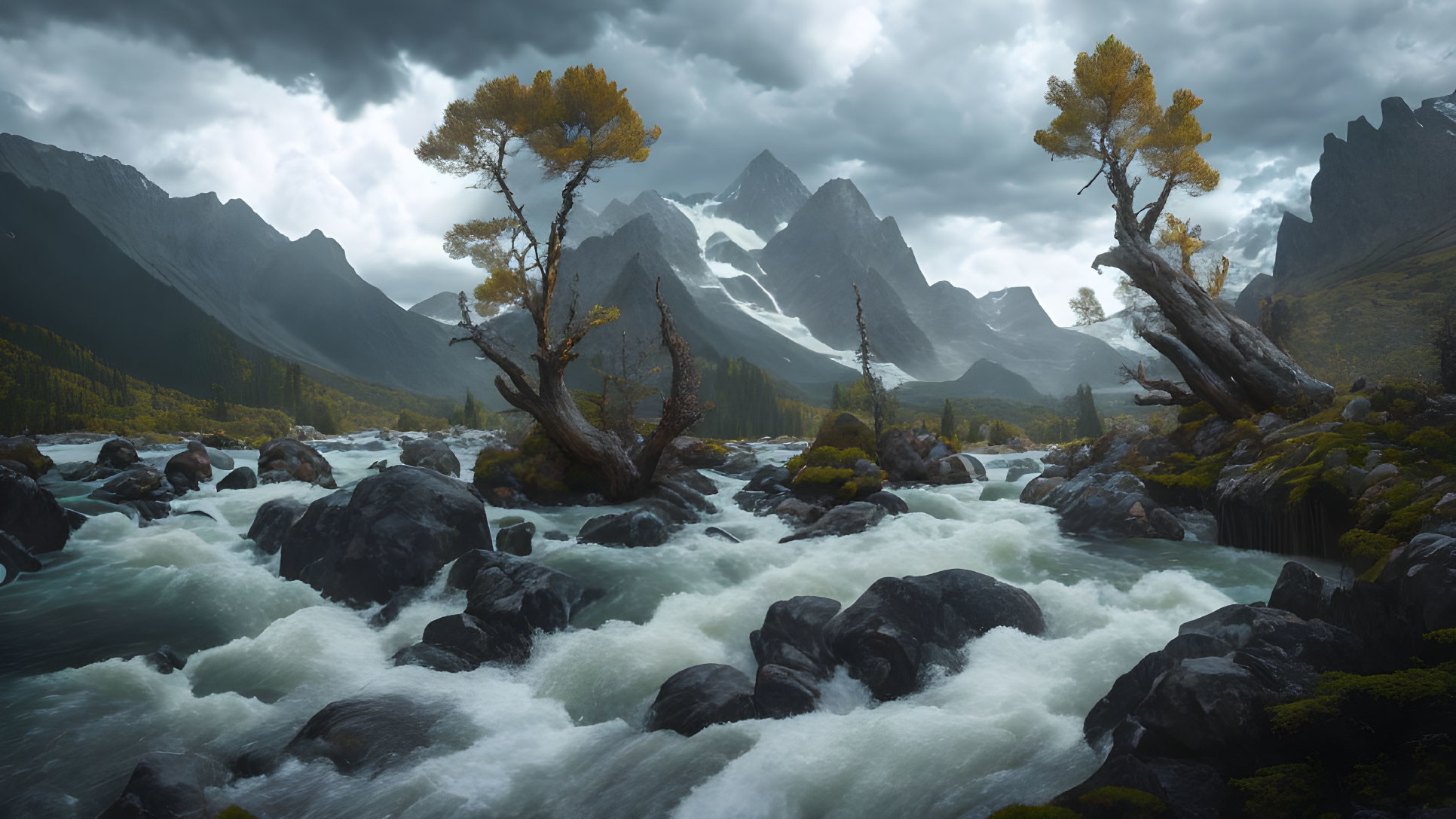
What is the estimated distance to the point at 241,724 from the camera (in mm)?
8242

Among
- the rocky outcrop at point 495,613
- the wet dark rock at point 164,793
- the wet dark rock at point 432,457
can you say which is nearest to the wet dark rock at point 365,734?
the wet dark rock at point 164,793

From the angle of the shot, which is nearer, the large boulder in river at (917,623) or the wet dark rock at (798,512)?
the large boulder in river at (917,623)

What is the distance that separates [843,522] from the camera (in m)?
18.1

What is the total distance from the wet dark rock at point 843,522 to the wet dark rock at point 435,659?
929 centimetres

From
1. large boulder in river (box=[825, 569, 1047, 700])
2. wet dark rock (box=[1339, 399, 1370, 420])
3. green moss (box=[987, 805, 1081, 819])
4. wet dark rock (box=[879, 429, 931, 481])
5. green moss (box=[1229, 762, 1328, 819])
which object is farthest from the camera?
wet dark rock (box=[879, 429, 931, 481])

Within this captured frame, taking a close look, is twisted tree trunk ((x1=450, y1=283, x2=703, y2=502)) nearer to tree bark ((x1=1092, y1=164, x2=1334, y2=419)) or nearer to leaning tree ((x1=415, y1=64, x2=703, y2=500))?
leaning tree ((x1=415, y1=64, x2=703, y2=500))

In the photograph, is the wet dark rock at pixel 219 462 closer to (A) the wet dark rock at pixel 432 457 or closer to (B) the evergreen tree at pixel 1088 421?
(A) the wet dark rock at pixel 432 457

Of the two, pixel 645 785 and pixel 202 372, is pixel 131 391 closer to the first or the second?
pixel 202 372

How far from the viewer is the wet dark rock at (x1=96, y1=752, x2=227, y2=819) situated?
5.89 metres

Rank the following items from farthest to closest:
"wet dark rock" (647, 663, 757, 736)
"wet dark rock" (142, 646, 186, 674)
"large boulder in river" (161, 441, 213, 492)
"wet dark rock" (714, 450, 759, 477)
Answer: "wet dark rock" (714, 450, 759, 477), "large boulder in river" (161, 441, 213, 492), "wet dark rock" (142, 646, 186, 674), "wet dark rock" (647, 663, 757, 736)

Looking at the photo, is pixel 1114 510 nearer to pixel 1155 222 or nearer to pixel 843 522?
pixel 843 522

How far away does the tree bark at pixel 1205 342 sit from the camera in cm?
2100

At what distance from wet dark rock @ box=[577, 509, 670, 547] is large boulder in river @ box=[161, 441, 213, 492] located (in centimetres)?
1756

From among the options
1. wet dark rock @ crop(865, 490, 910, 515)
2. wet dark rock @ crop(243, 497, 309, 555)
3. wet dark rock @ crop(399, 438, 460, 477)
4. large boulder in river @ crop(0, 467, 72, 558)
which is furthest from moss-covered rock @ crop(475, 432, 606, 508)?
large boulder in river @ crop(0, 467, 72, 558)
